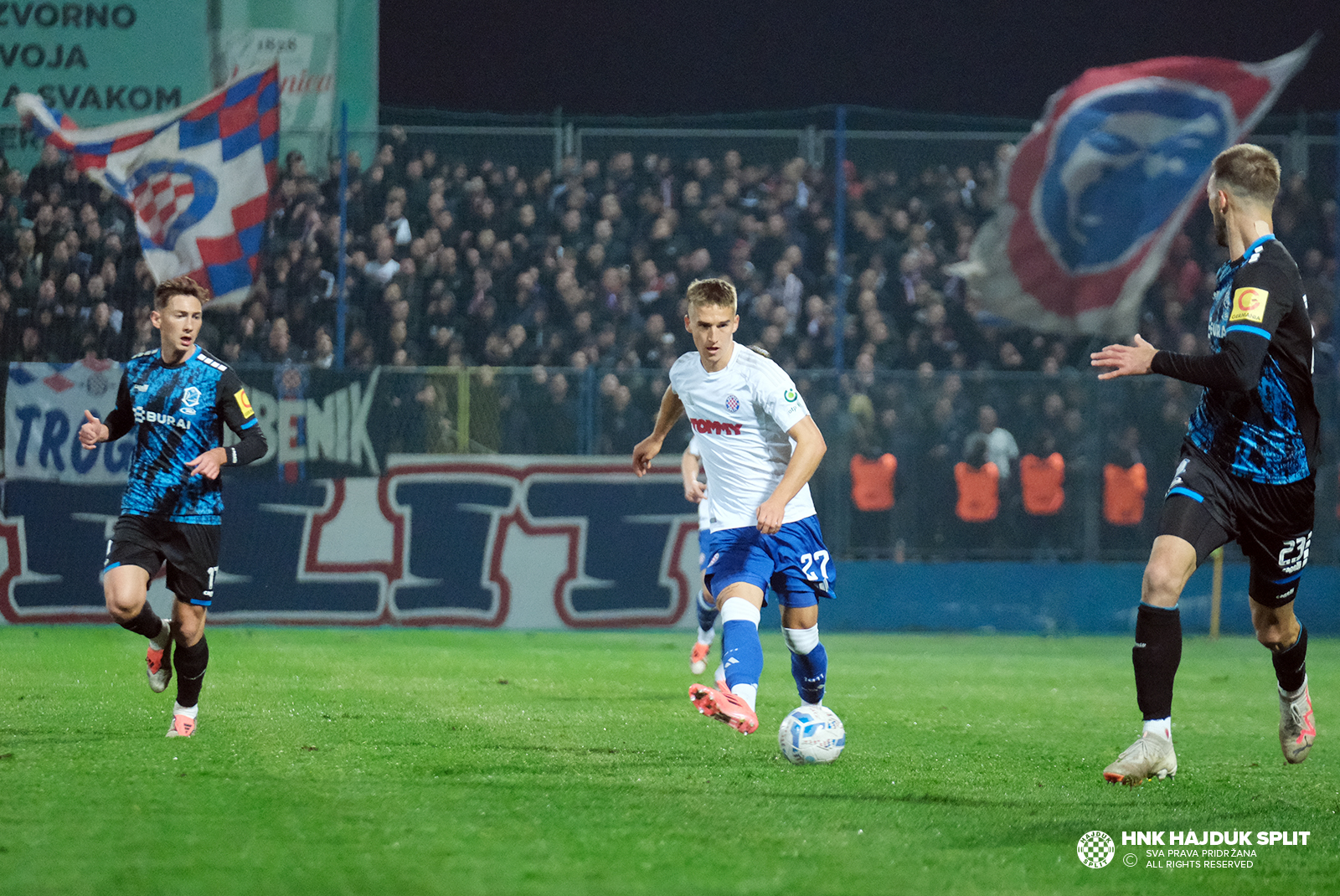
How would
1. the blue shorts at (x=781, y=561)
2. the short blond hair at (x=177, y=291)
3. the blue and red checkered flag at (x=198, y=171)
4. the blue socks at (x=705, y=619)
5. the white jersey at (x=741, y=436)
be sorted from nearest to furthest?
the blue shorts at (x=781, y=561) < the white jersey at (x=741, y=436) < the short blond hair at (x=177, y=291) < the blue socks at (x=705, y=619) < the blue and red checkered flag at (x=198, y=171)

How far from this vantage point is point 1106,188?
53.0 ft

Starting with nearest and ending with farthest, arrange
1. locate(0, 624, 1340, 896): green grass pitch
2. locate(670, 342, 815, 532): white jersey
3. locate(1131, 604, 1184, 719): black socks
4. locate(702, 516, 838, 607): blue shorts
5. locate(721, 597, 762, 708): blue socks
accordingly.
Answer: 1. locate(0, 624, 1340, 896): green grass pitch
2. locate(1131, 604, 1184, 719): black socks
3. locate(721, 597, 762, 708): blue socks
4. locate(702, 516, 838, 607): blue shorts
5. locate(670, 342, 815, 532): white jersey

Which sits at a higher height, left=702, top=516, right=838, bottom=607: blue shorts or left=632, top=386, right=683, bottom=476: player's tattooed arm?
left=632, top=386, right=683, bottom=476: player's tattooed arm

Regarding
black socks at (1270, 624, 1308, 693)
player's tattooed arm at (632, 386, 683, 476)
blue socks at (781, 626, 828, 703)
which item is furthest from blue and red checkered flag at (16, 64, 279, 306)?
black socks at (1270, 624, 1308, 693)

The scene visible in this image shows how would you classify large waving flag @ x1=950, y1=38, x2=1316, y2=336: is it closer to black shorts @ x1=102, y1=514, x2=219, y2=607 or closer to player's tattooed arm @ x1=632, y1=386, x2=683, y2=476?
player's tattooed arm @ x1=632, y1=386, x2=683, y2=476

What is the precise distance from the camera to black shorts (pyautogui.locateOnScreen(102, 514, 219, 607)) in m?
7.52

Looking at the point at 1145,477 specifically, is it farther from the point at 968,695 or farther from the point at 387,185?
the point at 387,185

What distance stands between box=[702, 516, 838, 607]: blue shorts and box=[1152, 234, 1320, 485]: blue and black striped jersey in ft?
5.63

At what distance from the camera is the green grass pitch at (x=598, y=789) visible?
14.5 feet

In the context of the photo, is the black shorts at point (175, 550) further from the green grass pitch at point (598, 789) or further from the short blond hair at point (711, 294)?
the short blond hair at point (711, 294)

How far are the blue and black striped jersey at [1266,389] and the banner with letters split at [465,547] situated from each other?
31.5 ft

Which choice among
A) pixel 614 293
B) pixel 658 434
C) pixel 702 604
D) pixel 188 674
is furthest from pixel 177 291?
pixel 614 293

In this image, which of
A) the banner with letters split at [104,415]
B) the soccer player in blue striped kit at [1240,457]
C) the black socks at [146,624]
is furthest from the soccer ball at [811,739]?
the banner with letters split at [104,415]

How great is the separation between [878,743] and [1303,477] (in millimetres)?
2481
